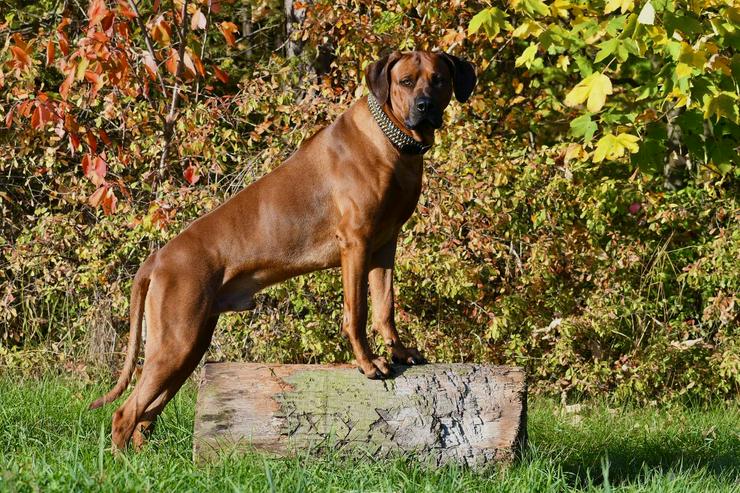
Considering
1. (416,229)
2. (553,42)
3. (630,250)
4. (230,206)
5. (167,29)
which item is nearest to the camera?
(230,206)

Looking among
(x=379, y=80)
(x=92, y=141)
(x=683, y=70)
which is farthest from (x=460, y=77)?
(x=92, y=141)

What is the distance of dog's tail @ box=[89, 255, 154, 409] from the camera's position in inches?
188

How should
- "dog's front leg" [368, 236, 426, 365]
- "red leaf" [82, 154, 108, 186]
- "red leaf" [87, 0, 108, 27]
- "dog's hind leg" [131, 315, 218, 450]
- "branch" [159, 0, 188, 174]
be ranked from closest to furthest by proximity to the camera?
"dog's front leg" [368, 236, 426, 365], "dog's hind leg" [131, 315, 218, 450], "red leaf" [87, 0, 108, 27], "red leaf" [82, 154, 108, 186], "branch" [159, 0, 188, 174]

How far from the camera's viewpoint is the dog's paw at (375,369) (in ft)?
14.9

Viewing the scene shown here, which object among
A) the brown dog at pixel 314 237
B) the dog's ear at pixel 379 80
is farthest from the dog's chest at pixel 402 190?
the dog's ear at pixel 379 80

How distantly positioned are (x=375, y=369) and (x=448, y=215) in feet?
10.5

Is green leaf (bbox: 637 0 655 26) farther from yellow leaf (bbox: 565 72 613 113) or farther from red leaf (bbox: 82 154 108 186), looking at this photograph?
red leaf (bbox: 82 154 108 186)

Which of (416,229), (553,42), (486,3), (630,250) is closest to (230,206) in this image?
(553,42)

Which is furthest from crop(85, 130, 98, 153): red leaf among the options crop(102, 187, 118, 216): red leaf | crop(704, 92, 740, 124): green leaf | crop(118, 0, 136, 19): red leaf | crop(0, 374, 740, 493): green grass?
crop(704, 92, 740, 124): green leaf

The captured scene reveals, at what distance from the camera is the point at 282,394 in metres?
4.55

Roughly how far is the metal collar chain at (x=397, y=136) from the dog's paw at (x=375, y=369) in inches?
38.6

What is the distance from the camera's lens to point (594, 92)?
18.0ft

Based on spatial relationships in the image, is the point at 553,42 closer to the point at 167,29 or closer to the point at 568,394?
the point at 167,29

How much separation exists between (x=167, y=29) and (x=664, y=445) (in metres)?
3.66
